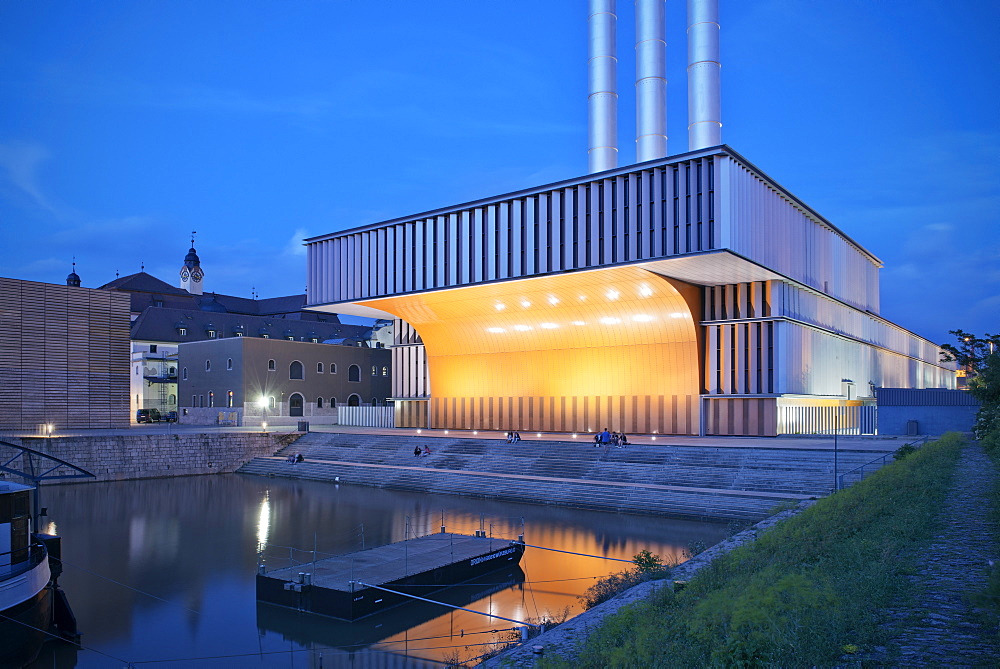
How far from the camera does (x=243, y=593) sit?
51.1ft

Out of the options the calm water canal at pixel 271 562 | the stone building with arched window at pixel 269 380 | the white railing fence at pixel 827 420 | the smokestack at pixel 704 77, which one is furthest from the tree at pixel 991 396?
the stone building with arched window at pixel 269 380

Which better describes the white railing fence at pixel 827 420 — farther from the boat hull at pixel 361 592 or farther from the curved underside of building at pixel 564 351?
the boat hull at pixel 361 592

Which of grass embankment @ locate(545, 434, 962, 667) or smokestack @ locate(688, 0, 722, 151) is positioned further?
smokestack @ locate(688, 0, 722, 151)

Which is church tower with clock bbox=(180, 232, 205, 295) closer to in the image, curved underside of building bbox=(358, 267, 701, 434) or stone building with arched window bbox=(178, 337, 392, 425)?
stone building with arched window bbox=(178, 337, 392, 425)

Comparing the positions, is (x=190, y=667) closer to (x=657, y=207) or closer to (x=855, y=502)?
(x=855, y=502)

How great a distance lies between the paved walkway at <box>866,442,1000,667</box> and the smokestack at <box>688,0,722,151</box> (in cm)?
3190

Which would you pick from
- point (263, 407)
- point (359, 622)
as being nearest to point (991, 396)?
point (359, 622)

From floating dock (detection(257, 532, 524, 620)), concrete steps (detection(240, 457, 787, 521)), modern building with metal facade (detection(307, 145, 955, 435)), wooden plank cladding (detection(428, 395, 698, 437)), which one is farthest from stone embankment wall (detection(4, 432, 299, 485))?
floating dock (detection(257, 532, 524, 620))

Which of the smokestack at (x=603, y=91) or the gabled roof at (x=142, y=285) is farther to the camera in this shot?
the gabled roof at (x=142, y=285)

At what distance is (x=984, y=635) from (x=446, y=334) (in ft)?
143

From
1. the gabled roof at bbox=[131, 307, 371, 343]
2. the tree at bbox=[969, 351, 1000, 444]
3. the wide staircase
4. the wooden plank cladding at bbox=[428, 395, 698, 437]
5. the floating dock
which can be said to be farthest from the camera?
the gabled roof at bbox=[131, 307, 371, 343]

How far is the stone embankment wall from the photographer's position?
3441 cm

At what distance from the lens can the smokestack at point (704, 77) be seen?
41719mm

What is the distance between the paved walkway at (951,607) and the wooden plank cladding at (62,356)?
4160 centimetres
